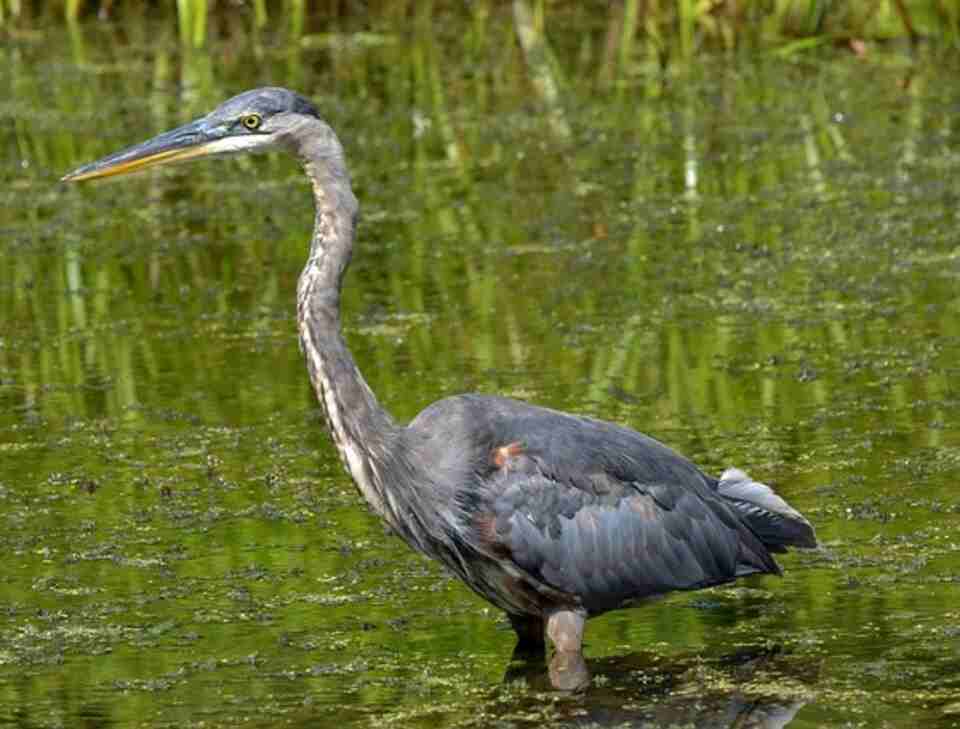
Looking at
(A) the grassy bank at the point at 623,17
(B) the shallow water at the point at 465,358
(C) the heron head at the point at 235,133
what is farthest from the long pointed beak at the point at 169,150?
(A) the grassy bank at the point at 623,17

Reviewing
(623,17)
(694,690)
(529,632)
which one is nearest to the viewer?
(694,690)

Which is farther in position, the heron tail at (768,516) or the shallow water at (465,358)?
the heron tail at (768,516)

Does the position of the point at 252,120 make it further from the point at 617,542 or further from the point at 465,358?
the point at 465,358

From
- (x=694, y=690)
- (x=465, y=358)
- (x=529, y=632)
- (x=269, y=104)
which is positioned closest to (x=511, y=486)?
(x=529, y=632)

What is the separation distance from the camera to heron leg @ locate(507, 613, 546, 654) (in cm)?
575

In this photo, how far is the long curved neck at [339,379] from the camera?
5602 millimetres

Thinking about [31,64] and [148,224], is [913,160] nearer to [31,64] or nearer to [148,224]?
[148,224]

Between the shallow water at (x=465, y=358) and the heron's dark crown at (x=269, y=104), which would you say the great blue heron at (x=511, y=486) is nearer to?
the heron's dark crown at (x=269, y=104)

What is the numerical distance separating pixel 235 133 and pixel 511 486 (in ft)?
3.96

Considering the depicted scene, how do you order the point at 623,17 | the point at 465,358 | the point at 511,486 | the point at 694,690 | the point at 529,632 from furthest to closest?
the point at 623,17, the point at 465,358, the point at 529,632, the point at 511,486, the point at 694,690

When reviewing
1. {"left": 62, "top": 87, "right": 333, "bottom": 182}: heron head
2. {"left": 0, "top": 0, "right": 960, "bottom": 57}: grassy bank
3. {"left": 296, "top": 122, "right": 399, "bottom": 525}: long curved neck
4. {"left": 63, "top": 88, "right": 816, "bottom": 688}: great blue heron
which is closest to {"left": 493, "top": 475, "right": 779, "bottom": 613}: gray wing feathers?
{"left": 63, "top": 88, "right": 816, "bottom": 688}: great blue heron

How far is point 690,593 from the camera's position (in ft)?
20.1

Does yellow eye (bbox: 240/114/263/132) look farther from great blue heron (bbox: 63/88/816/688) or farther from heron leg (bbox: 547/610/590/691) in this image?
heron leg (bbox: 547/610/590/691)

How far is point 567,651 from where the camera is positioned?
5547 mm
